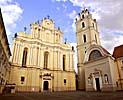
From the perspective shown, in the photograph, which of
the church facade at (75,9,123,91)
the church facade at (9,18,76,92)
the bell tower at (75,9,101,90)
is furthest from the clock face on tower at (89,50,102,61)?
the church facade at (9,18,76,92)

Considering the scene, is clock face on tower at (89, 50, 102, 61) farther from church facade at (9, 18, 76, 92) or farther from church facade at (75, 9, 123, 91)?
church facade at (9, 18, 76, 92)

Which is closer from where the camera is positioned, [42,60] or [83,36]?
[42,60]

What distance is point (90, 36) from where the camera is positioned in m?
34.2

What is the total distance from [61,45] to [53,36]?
10.8 ft

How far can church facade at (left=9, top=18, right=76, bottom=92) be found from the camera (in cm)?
2539

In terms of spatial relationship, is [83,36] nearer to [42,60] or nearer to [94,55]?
[94,55]

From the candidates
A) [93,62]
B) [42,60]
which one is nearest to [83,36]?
[93,62]

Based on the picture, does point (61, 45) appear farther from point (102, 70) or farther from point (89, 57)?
point (102, 70)

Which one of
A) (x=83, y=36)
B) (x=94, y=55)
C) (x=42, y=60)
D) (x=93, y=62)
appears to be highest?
(x=83, y=36)

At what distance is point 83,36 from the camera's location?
3653 cm

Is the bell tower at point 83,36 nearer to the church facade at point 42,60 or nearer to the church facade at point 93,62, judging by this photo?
the church facade at point 93,62

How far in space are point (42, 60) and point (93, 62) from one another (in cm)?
1185

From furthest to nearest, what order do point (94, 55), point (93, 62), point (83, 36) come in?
point (83, 36) < point (94, 55) < point (93, 62)

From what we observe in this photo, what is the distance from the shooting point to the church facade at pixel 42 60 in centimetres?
2539
